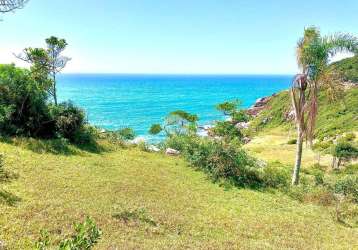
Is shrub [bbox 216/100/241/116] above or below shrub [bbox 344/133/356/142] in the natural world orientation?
above

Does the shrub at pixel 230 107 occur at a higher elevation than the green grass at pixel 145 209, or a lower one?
higher

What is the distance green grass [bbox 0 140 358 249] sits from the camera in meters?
9.91

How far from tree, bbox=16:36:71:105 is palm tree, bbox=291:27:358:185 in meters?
15.4

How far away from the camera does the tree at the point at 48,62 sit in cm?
2452

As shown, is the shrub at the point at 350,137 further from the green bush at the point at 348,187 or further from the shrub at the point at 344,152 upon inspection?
the green bush at the point at 348,187

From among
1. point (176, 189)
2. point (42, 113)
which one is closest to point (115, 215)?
point (176, 189)

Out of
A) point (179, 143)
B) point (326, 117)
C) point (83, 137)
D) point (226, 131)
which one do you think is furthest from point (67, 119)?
point (326, 117)

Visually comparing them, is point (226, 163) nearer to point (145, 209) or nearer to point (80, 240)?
point (145, 209)

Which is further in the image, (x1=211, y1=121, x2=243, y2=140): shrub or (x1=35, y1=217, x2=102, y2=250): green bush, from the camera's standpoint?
(x1=211, y1=121, x2=243, y2=140): shrub

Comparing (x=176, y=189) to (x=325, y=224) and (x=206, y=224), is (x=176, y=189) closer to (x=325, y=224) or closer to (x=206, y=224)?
(x=206, y=224)

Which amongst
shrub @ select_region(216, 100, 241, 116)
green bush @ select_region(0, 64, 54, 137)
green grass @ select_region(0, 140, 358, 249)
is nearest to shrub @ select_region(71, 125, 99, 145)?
green bush @ select_region(0, 64, 54, 137)

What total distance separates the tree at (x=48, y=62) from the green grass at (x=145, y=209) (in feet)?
19.3

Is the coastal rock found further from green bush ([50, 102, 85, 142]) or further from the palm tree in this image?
the palm tree

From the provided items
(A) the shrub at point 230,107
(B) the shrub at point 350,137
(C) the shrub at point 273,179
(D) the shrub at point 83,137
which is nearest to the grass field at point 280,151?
(B) the shrub at point 350,137
